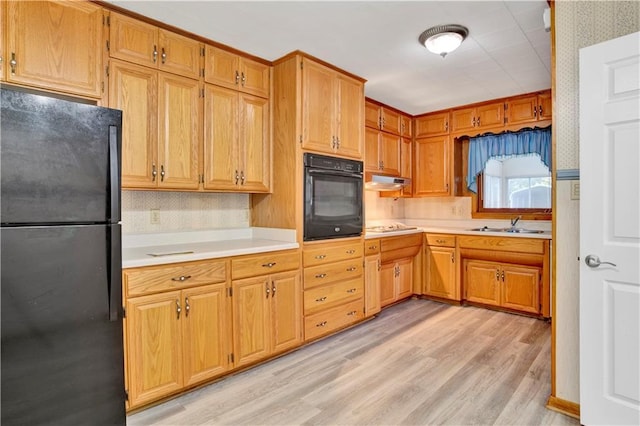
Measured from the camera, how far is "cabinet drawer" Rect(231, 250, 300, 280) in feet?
7.97

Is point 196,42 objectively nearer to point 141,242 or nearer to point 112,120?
point 112,120

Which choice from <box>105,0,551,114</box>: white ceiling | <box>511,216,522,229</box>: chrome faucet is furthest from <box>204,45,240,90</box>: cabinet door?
<box>511,216,522,229</box>: chrome faucet

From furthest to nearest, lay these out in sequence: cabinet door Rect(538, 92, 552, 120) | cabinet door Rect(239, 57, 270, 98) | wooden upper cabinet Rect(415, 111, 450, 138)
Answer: wooden upper cabinet Rect(415, 111, 450, 138), cabinet door Rect(538, 92, 552, 120), cabinet door Rect(239, 57, 270, 98)

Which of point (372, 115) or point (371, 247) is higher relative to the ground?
point (372, 115)

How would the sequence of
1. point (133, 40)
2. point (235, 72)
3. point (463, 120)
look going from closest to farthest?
point (133, 40), point (235, 72), point (463, 120)

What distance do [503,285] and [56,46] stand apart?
4.40m

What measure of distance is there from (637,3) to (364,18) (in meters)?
1.46

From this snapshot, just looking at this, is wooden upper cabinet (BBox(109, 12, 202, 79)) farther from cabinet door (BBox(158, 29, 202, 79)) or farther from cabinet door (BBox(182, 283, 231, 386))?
cabinet door (BBox(182, 283, 231, 386))

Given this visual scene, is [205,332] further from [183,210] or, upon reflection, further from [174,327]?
[183,210]

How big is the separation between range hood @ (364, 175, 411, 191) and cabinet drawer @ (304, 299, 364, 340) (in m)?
1.36

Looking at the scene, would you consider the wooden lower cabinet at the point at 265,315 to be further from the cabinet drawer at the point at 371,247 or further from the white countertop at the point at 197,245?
the cabinet drawer at the point at 371,247

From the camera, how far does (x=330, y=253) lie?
311 cm

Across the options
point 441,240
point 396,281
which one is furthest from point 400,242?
point 441,240

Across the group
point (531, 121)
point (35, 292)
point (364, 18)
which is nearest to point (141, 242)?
point (35, 292)
